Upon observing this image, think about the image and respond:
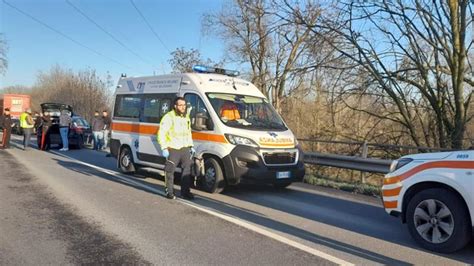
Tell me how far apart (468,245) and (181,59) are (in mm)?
20455

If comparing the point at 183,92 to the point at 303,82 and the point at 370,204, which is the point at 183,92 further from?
the point at 303,82

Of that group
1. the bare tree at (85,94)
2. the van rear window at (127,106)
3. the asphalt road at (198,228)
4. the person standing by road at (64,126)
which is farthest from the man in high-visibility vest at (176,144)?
the bare tree at (85,94)

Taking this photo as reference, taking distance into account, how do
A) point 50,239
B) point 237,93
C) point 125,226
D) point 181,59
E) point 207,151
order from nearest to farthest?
point 50,239 < point 125,226 < point 207,151 < point 237,93 < point 181,59

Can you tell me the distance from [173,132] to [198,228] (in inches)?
97.4

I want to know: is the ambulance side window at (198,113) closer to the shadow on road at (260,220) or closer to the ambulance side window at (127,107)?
the shadow on road at (260,220)

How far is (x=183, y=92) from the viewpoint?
9.39 metres

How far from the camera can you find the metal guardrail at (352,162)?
9445 millimetres

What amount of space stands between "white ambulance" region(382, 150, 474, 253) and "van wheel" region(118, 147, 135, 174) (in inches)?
269

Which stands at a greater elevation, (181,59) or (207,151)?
(181,59)

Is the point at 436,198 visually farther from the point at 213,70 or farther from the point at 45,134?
the point at 45,134

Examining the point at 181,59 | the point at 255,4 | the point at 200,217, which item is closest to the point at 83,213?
the point at 200,217

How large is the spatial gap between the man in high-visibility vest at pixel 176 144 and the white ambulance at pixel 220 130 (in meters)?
0.63

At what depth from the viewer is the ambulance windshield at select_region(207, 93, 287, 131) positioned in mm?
8674

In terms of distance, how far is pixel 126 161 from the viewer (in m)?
11.0
